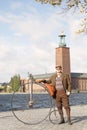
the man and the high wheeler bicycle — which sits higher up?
the man

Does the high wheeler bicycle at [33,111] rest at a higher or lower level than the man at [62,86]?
lower

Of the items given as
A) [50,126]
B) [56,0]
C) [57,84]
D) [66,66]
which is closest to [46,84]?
[57,84]

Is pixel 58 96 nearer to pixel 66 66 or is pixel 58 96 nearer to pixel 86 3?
pixel 86 3

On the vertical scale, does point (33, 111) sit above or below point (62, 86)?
below

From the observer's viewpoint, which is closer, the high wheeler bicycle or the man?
the man

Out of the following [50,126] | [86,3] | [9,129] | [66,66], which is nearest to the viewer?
[9,129]

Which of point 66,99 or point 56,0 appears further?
point 56,0

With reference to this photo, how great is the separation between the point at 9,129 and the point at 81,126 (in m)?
2.65

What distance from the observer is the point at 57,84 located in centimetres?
1433

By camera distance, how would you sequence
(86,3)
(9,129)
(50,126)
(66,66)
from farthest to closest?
(66,66) < (86,3) < (50,126) < (9,129)

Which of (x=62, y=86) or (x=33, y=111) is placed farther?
(x=33, y=111)

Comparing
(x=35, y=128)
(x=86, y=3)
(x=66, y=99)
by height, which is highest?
(x=86, y=3)

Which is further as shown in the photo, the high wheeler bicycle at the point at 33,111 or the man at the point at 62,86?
the high wheeler bicycle at the point at 33,111

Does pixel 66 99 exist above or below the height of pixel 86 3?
below
